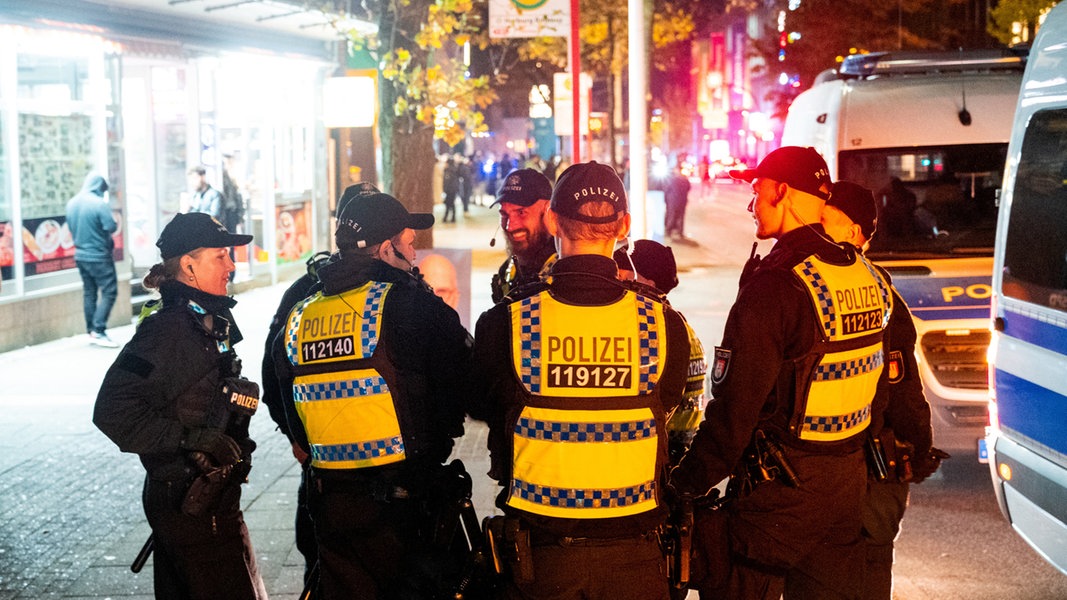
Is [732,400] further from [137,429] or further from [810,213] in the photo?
[137,429]

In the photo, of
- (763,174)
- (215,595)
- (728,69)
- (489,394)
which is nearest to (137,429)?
(215,595)

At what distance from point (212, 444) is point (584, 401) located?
4.53 ft

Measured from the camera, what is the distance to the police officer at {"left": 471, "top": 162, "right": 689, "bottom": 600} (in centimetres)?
333

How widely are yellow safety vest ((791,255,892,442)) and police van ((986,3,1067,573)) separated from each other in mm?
1274

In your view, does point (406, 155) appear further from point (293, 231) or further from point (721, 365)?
point (293, 231)

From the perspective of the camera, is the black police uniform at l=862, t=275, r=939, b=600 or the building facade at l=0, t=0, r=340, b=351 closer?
the black police uniform at l=862, t=275, r=939, b=600

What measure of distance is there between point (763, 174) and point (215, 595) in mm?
2321

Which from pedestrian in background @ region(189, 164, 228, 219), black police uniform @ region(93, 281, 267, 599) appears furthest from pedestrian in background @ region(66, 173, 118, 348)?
black police uniform @ region(93, 281, 267, 599)

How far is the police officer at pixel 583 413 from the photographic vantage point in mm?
3330

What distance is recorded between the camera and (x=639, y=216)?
35.9 ft

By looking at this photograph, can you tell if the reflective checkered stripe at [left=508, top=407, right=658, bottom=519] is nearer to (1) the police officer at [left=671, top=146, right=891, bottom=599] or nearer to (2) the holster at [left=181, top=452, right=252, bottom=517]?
(1) the police officer at [left=671, top=146, right=891, bottom=599]

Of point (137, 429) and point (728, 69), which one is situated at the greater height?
point (728, 69)

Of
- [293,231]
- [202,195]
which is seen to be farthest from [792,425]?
[293,231]

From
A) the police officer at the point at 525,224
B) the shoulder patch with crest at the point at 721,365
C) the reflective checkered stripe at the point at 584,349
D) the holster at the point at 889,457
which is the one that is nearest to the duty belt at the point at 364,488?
the reflective checkered stripe at the point at 584,349
